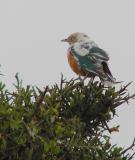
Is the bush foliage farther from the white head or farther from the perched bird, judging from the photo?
the white head

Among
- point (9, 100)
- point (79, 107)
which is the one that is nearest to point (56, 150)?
point (9, 100)

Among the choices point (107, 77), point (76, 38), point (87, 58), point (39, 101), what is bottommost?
point (39, 101)

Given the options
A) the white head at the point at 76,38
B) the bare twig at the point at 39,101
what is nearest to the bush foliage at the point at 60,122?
the bare twig at the point at 39,101

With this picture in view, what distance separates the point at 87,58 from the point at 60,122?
4639mm

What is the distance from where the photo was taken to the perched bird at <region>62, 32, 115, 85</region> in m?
11.4

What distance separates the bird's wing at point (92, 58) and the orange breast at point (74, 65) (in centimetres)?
8

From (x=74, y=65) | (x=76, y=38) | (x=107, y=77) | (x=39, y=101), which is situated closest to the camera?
(x=39, y=101)

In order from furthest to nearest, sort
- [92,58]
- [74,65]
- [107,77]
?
1. [74,65]
2. [92,58]
3. [107,77]

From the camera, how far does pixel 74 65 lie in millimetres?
12008

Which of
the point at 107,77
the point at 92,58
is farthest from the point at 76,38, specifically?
the point at 107,77

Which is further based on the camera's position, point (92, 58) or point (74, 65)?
point (74, 65)

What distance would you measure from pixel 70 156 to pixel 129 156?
0.88 metres

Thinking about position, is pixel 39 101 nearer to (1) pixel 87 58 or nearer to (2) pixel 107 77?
(2) pixel 107 77

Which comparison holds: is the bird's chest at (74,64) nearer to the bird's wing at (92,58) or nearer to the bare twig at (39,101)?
the bird's wing at (92,58)
